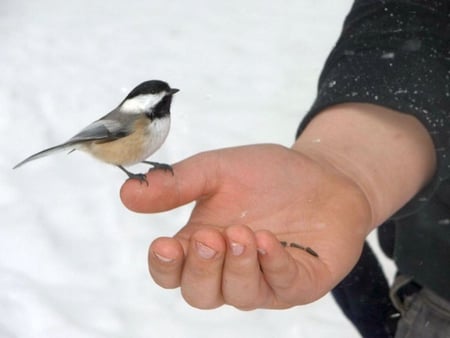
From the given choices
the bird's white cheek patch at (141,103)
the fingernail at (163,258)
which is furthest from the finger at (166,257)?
the bird's white cheek patch at (141,103)

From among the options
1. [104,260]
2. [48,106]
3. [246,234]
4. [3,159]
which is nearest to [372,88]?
[246,234]

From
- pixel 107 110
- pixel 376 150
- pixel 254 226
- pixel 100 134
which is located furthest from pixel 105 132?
pixel 107 110

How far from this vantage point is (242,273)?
4.75 ft

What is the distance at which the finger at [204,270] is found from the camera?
142 cm

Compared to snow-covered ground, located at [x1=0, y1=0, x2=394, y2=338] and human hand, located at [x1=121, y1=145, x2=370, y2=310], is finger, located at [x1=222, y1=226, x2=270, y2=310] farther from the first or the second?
snow-covered ground, located at [x1=0, y1=0, x2=394, y2=338]

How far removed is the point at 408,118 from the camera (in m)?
2.04

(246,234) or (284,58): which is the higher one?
(246,234)

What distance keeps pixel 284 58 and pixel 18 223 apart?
2.89 meters

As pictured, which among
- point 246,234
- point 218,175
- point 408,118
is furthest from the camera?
point 408,118

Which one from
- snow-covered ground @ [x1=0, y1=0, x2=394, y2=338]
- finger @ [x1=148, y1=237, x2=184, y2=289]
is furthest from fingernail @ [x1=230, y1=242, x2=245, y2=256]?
snow-covered ground @ [x1=0, y1=0, x2=394, y2=338]

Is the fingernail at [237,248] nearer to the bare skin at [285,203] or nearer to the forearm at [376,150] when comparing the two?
the bare skin at [285,203]

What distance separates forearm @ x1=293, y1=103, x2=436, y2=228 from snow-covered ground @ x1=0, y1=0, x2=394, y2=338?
4.28ft

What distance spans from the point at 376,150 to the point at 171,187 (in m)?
0.65

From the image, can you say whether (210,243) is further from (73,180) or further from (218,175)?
(73,180)
